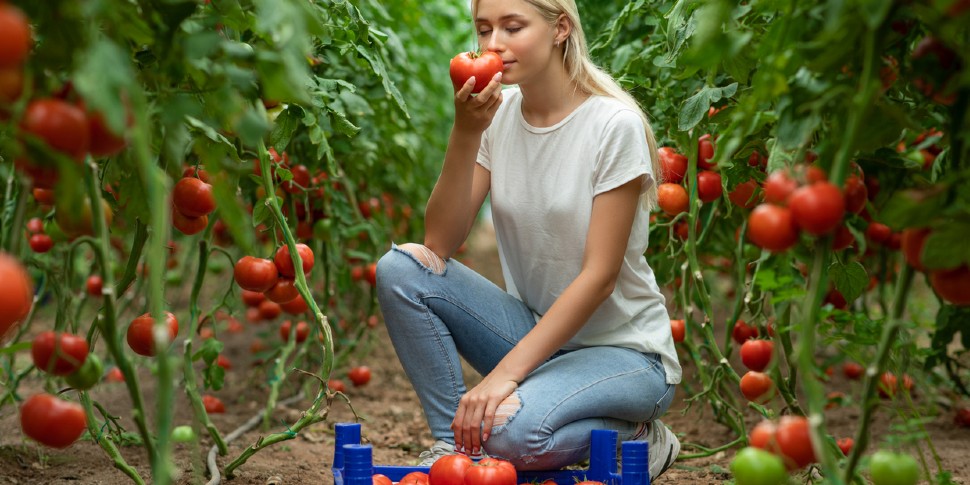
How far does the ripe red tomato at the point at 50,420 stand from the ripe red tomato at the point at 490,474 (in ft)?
2.14

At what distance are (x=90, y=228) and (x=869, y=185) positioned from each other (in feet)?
5.22

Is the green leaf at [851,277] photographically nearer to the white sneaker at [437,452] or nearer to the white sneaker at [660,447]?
the white sneaker at [660,447]

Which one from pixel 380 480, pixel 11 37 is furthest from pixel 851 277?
pixel 11 37

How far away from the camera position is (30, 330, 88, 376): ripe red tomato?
3.31ft

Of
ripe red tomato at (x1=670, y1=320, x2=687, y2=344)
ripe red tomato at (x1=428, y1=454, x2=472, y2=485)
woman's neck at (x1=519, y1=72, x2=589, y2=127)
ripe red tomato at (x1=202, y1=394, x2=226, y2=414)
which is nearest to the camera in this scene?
ripe red tomato at (x1=428, y1=454, x2=472, y2=485)

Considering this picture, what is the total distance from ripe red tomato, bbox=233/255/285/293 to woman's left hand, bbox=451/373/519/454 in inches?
17.4

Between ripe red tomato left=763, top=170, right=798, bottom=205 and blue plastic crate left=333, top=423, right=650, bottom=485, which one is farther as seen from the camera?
blue plastic crate left=333, top=423, right=650, bottom=485

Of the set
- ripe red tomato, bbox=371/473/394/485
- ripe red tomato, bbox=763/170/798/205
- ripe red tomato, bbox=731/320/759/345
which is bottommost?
ripe red tomato, bbox=731/320/759/345

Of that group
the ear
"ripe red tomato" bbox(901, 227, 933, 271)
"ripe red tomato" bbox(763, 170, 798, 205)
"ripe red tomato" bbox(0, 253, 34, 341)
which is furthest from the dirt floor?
the ear

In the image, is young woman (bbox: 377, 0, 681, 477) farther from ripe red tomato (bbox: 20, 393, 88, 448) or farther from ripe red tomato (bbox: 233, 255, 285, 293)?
ripe red tomato (bbox: 20, 393, 88, 448)

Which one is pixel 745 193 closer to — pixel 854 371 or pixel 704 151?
pixel 704 151

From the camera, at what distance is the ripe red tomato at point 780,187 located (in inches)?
38.2

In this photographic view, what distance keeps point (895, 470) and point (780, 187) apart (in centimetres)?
35

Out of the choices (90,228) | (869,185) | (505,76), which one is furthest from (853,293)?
(90,228)
